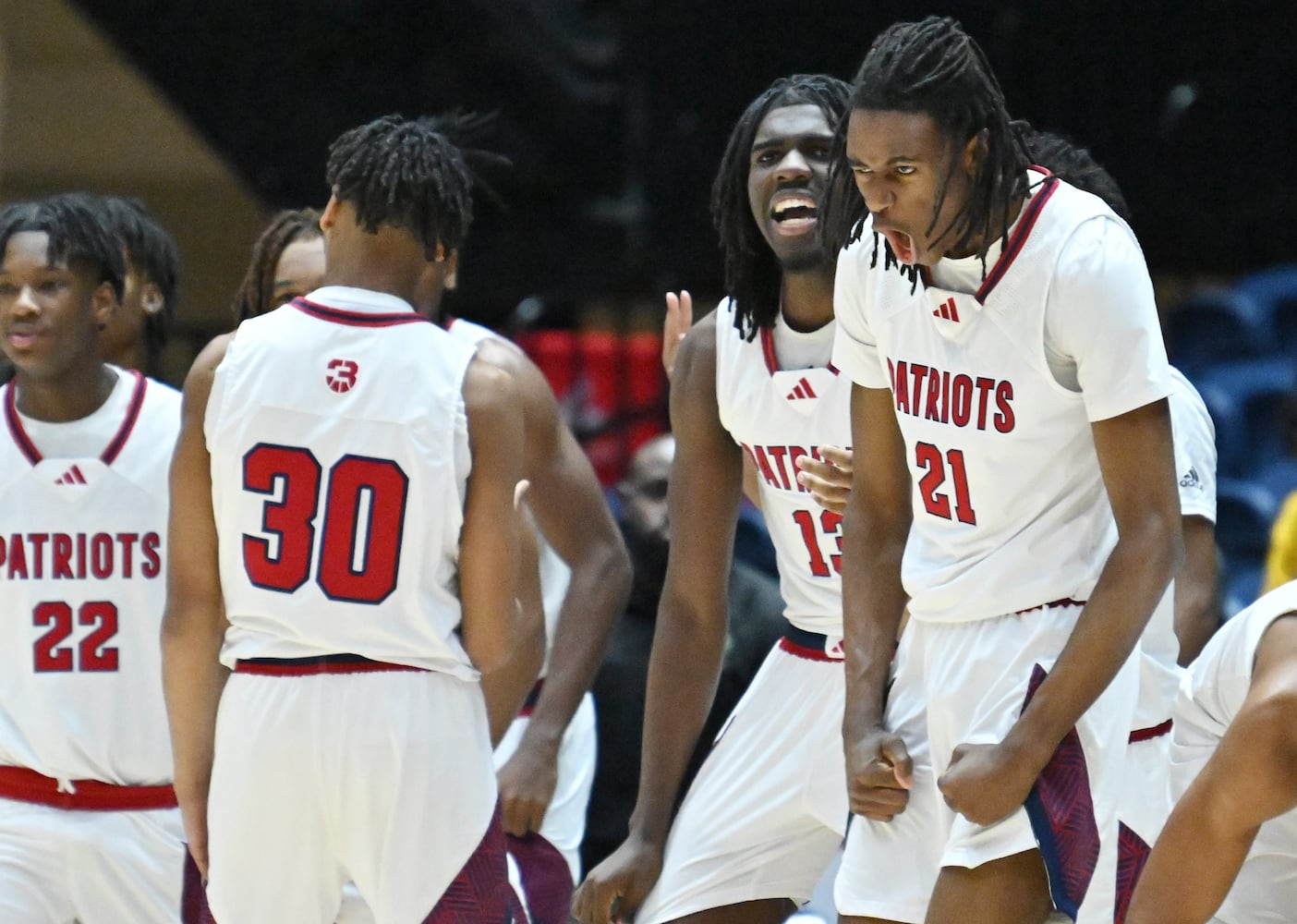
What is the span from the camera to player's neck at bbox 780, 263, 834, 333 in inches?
157

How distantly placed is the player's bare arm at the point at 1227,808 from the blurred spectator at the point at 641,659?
10.1 feet

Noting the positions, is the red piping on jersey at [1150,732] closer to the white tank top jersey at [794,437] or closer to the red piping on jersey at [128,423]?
the white tank top jersey at [794,437]

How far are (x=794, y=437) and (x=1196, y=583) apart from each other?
0.90 meters

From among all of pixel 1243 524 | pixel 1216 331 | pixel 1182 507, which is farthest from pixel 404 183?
pixel 1216 331

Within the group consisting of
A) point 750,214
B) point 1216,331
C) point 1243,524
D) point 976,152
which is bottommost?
point 1243,524

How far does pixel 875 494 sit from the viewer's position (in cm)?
341

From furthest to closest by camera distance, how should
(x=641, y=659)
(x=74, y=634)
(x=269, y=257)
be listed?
(x=641, y=659) < (x=269, y=257) < (x=74, y=634)

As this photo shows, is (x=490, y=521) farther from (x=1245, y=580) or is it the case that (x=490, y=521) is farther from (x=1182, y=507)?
(x=1245, y=580)

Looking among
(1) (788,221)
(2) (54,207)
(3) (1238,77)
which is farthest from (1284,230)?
(2) (54,207)

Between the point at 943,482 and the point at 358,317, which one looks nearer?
the point at 943,482

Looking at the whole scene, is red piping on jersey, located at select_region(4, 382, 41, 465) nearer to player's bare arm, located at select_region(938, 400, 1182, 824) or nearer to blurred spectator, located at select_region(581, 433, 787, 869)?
player's bare arm, located at select_region(938, 400, 1182, 824)

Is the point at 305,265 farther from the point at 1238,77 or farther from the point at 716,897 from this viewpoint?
the point at 1238,77

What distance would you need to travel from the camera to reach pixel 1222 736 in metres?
3.12

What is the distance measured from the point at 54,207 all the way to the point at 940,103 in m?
2.15
